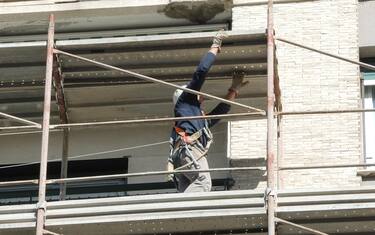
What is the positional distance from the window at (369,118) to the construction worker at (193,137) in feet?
8.99

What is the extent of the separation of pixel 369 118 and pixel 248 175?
200cm

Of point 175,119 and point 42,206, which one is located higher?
point 175,119

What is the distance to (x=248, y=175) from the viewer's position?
57.4 feet

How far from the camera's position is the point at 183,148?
15.8 m

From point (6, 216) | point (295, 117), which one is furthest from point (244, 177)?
point (6, 216)

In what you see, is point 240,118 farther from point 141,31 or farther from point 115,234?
point 141,31

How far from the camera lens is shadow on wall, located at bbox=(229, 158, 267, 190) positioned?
17.4 meters

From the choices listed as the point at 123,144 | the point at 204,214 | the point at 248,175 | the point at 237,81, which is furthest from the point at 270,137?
the point at 123,144

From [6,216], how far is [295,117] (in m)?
4.57

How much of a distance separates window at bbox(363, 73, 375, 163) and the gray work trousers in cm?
285

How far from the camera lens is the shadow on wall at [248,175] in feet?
57.1

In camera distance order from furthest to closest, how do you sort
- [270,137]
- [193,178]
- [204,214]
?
1. [193,178]
2. [270,137]
3. [204,214]

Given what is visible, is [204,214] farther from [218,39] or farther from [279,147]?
[279,147]

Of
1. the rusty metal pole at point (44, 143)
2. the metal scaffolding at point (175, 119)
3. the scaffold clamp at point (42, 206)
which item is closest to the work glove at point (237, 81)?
the metal scaffolding at point (175, 119)
